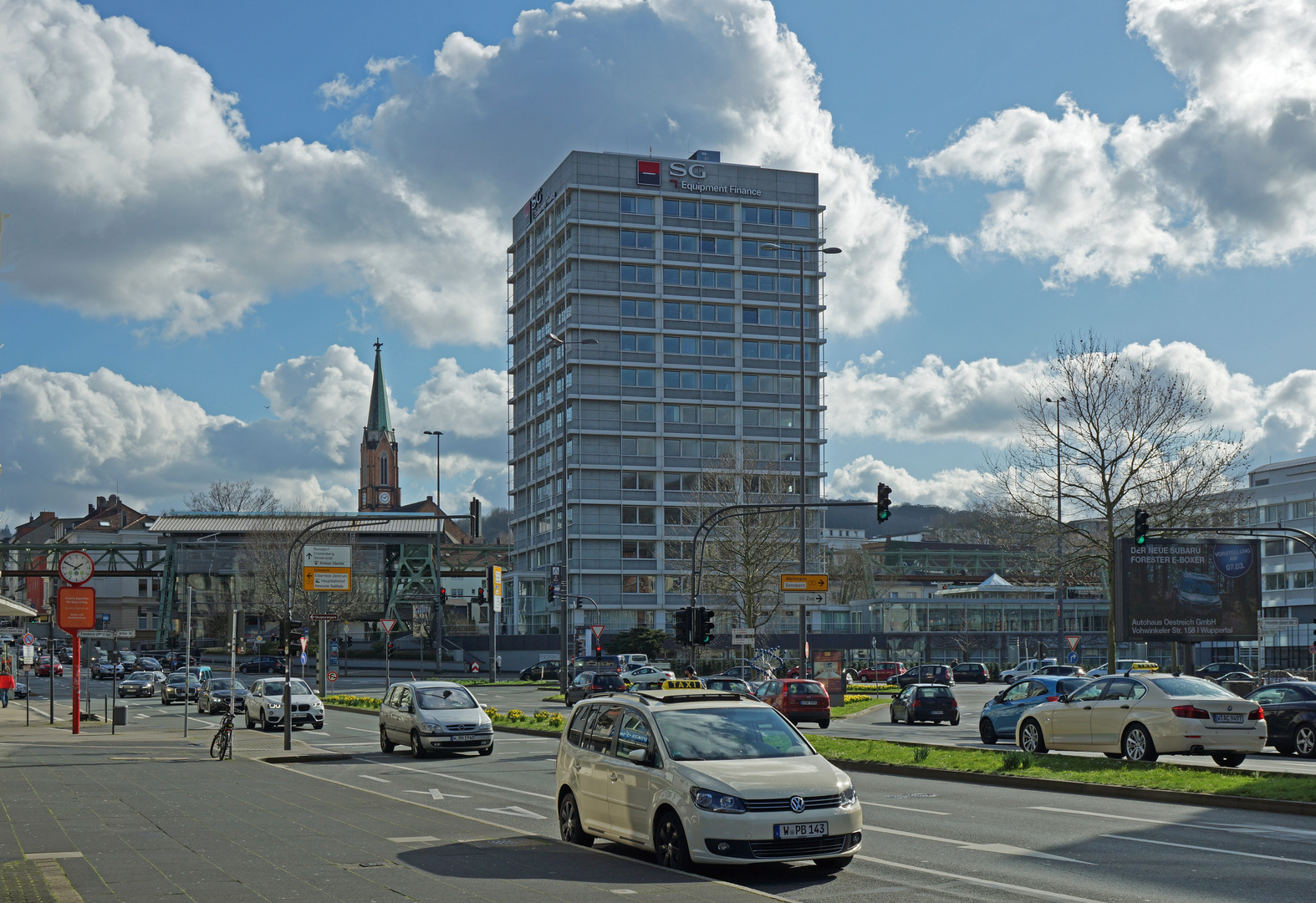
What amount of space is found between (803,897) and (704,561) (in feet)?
179

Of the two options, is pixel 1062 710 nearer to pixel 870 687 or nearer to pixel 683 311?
pixel 870 687

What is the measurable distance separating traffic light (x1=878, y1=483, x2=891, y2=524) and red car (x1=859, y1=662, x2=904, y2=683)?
115 feet

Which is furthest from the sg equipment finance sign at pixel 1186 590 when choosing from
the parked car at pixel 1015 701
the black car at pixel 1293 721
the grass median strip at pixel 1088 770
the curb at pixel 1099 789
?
the curb at pixel 1099 789

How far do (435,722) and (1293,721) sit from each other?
16443 mm

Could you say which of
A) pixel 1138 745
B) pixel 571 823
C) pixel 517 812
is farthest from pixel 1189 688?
pixel 571 823

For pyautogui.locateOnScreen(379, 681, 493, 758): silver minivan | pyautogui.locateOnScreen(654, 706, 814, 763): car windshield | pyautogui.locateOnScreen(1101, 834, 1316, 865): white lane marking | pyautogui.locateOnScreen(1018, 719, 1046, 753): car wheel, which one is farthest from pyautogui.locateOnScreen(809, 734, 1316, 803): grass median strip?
pyautogui.locateOnScreen(654, 706, 814, 763): car windshield

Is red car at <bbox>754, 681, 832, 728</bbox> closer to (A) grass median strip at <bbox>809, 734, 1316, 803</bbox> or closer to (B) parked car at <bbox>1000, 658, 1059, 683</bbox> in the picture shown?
(A) grass median strip at <bbox>809, 734, 1316, 803</bbox>

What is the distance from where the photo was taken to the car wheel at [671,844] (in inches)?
407

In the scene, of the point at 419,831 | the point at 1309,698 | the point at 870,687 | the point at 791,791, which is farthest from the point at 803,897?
the point at 870,687

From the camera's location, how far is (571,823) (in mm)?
12383

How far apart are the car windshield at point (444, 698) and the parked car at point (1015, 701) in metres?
11.1

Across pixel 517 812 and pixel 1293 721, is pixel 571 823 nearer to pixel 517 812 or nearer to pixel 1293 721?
pixel 517 812

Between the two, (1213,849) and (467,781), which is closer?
(1213,849)

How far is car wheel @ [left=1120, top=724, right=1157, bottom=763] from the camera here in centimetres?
1991
